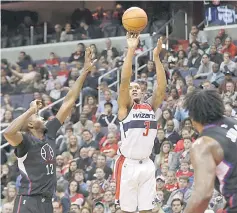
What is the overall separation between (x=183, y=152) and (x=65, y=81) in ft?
21.5

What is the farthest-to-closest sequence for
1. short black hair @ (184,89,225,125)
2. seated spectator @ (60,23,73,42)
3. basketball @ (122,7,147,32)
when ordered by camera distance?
seated spectator @ (60,23,73,42) → basketball @ (122,7,147,32) → short black hair @ (184,89,225,125)

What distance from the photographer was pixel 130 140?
11125 millimetres

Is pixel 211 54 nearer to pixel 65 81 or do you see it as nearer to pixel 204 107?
pixel 65 81

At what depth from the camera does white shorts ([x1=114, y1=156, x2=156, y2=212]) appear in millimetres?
11234

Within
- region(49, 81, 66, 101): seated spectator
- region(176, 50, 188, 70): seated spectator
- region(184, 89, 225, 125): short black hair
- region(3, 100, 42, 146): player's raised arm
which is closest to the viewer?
region(184, 89, 225, 125): short black hair

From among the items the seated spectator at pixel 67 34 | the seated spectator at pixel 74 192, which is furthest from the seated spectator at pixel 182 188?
the seated spectator at pixel 67 34

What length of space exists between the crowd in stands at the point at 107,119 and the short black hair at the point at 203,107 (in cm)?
598

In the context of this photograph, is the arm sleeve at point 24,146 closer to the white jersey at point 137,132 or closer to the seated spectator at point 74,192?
the white jersey at point 137,132

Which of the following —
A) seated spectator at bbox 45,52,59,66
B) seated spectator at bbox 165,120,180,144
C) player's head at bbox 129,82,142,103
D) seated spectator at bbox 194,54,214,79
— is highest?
seated spectator at bbox 45,52,59,66

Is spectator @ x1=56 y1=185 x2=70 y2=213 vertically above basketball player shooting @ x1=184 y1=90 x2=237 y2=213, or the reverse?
basketball player shooting @ x1=184 y1=90 x2=237 y2=213

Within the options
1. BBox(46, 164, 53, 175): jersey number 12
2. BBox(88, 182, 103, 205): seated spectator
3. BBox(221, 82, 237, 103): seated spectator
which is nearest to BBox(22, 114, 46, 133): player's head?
BBox(46, 164, 53, 175): jersey number 12

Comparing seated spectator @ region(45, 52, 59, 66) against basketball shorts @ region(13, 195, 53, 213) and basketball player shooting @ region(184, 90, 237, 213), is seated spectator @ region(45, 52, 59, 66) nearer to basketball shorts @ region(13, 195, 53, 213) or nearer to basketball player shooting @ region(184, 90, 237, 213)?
basketball shorts @ region(13, 195, 53, 213)

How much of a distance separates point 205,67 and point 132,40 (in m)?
7.84

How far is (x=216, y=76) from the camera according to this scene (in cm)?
1794
